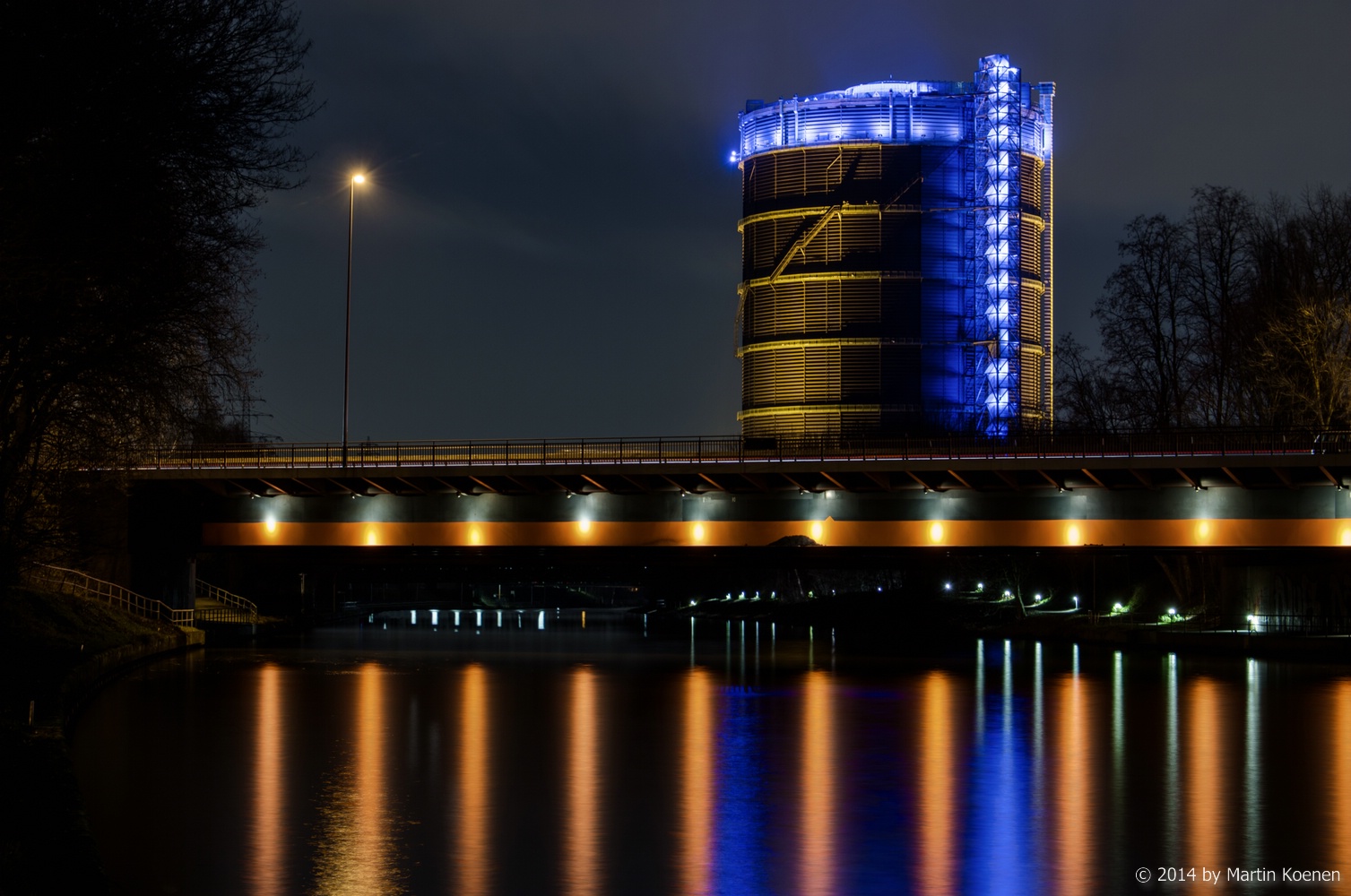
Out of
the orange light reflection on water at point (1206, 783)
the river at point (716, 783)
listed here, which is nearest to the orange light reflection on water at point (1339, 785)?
the river at point (716, 783)

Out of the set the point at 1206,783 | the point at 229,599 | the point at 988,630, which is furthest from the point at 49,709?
the point at 229,599

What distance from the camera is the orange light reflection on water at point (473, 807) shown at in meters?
19.1

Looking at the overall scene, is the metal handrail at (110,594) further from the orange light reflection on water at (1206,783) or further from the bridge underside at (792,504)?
the orange light reflection on water at (1206,783)

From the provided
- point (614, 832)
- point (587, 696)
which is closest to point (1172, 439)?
point (587, 696)

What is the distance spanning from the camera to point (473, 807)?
79.0 ft

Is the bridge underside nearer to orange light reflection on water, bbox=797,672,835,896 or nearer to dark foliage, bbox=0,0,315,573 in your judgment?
orange light reflection on water, bbox=797,672,835,896

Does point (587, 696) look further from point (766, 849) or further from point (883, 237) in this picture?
point (883, 237)

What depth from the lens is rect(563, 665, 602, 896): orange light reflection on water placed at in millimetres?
19188

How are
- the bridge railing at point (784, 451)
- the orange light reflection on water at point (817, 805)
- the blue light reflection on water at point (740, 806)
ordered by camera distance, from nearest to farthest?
the orange light reflection on water at point (817, 805) < the blue light reflection on water at point (740, 806) < the bridge railing at point (784, 451)

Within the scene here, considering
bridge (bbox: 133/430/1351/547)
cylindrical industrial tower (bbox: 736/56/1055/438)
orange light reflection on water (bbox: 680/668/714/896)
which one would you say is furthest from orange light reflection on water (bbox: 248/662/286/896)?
cylindrical industrial tower (bbox: 736/56/1055/438)

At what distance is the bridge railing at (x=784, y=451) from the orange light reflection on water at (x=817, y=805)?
19.6 meters

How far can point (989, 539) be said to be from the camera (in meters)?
60.8

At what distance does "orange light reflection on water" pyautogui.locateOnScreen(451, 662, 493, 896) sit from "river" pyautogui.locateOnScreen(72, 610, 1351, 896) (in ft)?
0.21
